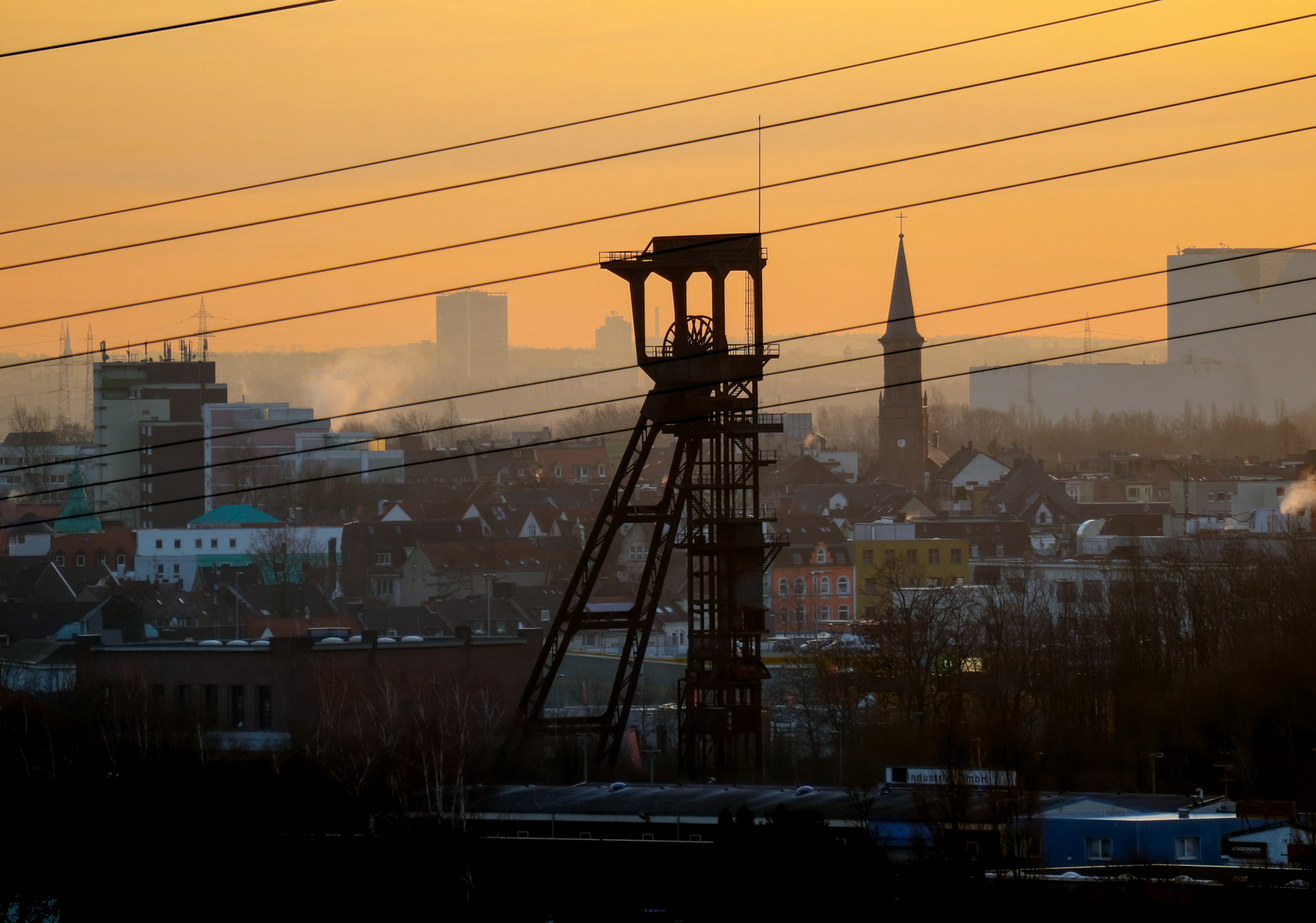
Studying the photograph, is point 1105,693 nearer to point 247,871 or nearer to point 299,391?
point 247,871

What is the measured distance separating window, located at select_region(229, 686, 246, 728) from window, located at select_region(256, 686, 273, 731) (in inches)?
9.9

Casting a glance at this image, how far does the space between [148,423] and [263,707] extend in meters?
66.4

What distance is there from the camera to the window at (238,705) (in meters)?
33.1

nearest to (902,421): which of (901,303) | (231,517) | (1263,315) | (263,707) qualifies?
(901,303)

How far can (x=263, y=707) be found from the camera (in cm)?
3312

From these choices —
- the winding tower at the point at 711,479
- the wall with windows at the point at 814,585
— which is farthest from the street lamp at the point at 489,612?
the winding tower at the point at 711,479

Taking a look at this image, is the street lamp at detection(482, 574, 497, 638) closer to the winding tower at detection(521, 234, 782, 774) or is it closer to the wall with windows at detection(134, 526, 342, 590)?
the wall with windows at detection(134, 526, 342, 590)

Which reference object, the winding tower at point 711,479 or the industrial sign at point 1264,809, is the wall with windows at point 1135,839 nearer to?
the industrial sign at point 1264,809

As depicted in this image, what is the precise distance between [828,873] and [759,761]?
6.79 m

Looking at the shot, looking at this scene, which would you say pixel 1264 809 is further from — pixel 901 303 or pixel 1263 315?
pixel 1263 315

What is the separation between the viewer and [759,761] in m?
24.6

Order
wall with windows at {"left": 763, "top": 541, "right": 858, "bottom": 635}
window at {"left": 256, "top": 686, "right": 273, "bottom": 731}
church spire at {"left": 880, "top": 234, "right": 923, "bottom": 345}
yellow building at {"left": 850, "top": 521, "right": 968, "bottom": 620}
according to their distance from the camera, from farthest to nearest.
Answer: church spire at {"left": 880, "top": 234, "right": 923, "bottom": 345}, wall with windows at {"left": 763, "top": 541, "right": 858, "bottom": 635}, yellow building at {"left": 850, "top": 521, "right": 968, "bottom": 620}, window at {"left": 256, "top": 686, "right": 273, "bottom": 731}

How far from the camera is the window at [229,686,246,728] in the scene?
108 feet

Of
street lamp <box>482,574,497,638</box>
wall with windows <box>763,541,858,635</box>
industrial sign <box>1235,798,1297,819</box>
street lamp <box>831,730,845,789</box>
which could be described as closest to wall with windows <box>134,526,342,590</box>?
street lamp <box>482,574,497,638</box>
